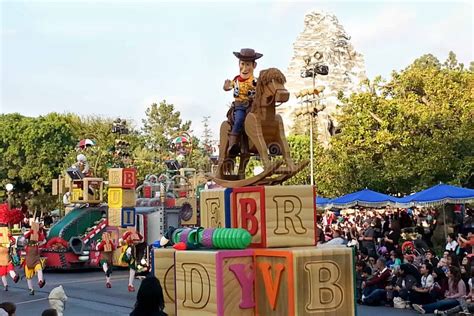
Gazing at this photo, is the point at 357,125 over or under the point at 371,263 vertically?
over

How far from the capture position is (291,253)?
7938 millimetres

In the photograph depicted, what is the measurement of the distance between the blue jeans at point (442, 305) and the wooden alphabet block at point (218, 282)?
655 centimetres

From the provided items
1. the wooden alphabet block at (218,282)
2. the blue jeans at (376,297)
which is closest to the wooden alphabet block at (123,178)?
the blue jeans at (376,297)

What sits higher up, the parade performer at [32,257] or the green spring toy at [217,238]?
the green spring toy at [217,238]

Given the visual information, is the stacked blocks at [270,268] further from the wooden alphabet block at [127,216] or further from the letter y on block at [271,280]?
the wooden alphabet block at [127,216]

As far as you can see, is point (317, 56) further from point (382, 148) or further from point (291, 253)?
point (291, 253)

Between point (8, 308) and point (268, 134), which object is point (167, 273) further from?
point (8, 308)

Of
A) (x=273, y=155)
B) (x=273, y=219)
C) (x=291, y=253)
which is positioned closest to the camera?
(x=291, y=253)

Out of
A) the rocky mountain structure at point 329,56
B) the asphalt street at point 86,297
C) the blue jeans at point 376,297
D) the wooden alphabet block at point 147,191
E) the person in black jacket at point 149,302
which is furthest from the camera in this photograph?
the rocky mountain structure at point 329,56

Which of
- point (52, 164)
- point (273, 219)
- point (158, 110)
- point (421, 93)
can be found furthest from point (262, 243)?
point (158, 110)

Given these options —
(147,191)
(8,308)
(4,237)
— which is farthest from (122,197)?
(8,308)

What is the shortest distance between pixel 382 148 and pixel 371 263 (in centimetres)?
1235

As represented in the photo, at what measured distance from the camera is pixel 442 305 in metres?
13.8

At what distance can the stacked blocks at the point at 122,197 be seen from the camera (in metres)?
24.6
